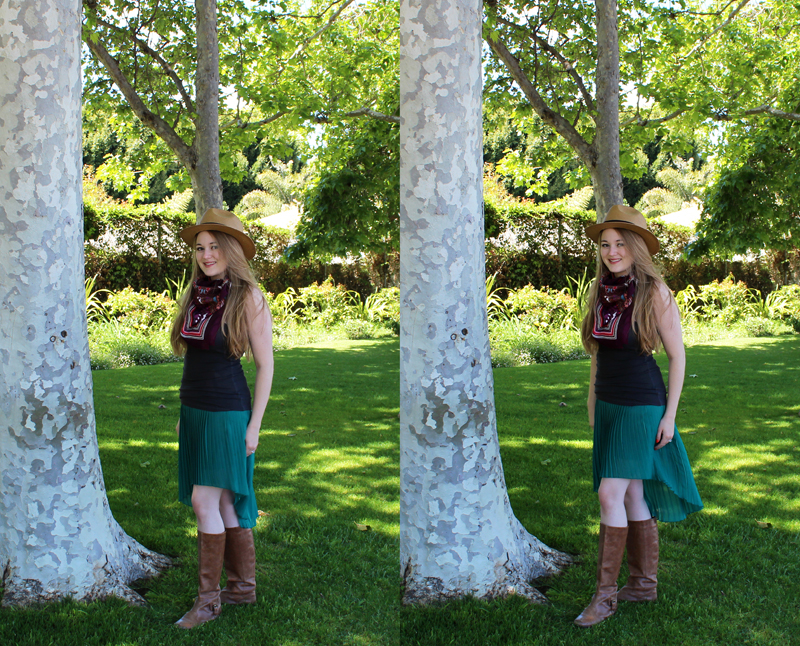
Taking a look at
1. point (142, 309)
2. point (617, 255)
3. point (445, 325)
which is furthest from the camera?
point (142, 309)

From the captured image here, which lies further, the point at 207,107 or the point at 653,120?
the point at 653,120

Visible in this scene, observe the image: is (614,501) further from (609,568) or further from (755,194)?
(755,194)

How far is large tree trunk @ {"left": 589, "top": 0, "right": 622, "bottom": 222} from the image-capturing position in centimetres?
736

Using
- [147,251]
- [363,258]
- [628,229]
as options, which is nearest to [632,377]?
[628,229]

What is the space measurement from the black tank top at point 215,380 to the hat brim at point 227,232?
0.46 m

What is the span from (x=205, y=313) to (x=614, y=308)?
1.86 metres

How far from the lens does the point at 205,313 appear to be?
320 cm

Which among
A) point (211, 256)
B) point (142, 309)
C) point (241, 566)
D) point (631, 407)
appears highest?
point (211, 256)

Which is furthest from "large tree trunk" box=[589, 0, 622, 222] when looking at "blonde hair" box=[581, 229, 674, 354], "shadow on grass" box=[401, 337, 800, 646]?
"blonde hair" box=[581, 229, 674, 354]

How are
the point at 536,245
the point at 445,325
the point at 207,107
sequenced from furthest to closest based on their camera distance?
the point at 536,245
the point at 207,107
the point at 445,325

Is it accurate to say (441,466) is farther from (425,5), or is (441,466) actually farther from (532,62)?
(532,62)

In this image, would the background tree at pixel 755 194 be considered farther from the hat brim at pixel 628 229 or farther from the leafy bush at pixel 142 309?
the leafy bush at pixel 142 309

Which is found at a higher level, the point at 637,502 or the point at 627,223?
the point at 627,223

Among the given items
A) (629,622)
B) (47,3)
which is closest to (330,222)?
(47,3)
